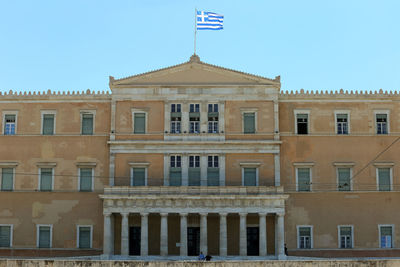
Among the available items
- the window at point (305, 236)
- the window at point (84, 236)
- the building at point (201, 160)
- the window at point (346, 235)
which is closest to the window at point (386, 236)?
the building at point (201, 160)

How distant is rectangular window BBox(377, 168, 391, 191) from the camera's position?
43.6m

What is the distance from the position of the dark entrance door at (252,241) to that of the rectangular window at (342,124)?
8.65 metres

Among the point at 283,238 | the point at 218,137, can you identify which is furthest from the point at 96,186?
the point at 283,238

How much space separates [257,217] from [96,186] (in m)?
10.6

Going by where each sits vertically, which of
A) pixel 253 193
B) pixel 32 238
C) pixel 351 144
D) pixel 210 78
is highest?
pixel 210 78

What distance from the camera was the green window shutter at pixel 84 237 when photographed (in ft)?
141

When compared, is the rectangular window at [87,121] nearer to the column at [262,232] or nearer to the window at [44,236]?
the window at [44,236]

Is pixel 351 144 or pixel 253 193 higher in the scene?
pixel 351 144

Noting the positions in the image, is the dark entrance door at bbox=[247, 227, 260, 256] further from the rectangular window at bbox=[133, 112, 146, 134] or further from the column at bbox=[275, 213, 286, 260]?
the rectangular window at bbox=[133, 112, 146, 134]

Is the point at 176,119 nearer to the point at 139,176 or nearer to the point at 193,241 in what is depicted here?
the point at 139,176

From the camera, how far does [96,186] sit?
43.5 m

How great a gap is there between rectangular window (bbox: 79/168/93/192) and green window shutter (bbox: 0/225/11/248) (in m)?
5.40

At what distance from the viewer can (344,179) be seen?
43.8 metres

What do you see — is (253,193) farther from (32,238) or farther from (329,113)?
(32,238)
